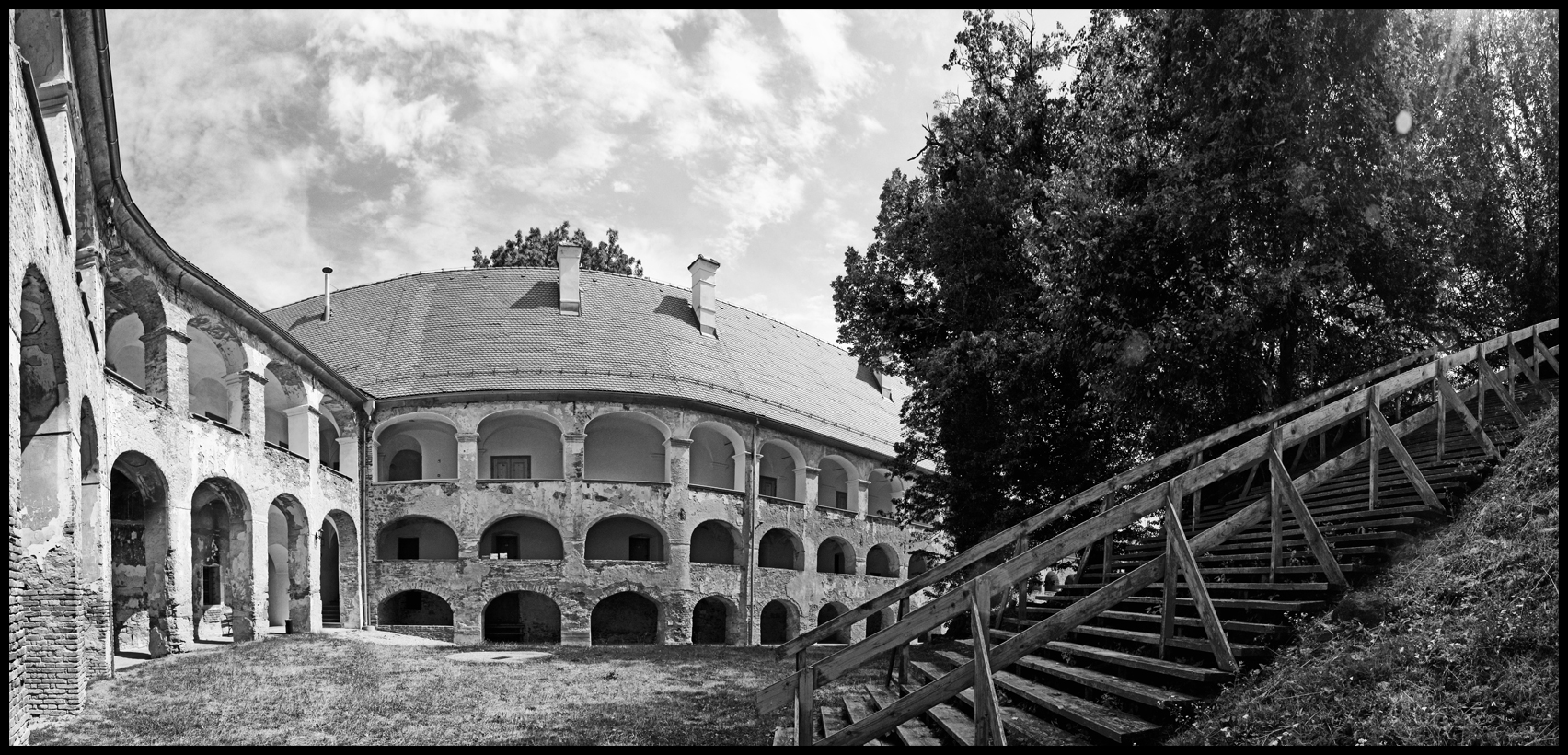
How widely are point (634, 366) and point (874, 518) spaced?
9.99 metres

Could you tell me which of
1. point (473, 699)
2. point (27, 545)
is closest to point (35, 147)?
point (27, 545)

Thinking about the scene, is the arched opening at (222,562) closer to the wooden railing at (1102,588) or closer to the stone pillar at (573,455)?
the stone pillar at (573,455)

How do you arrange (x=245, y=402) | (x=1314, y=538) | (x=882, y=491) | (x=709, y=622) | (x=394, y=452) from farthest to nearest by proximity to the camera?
(x=882, y=491)
(x=709, y=622)
(x=394, y=452)
(x=245, y=402)
(x=1314, y=538)

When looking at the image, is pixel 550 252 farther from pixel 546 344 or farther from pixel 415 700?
pixel 415 700

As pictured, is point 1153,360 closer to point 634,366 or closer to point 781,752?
point 781,752

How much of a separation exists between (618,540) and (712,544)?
2941 millimetres

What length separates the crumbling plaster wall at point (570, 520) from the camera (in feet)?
90.5

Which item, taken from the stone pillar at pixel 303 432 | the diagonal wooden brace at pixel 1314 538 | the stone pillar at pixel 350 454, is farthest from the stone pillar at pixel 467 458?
the diagonal wooden brace at pixel 1314 538

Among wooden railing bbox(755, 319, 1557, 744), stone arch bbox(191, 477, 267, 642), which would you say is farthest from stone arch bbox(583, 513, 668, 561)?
wooden railing bbox(755, 319, 1557, 744)

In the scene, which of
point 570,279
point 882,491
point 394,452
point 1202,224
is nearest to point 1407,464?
point 1202,224

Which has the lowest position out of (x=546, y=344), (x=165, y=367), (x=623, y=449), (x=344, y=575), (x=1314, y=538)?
(x=344, y=575)

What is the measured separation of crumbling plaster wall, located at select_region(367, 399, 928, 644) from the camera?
27.6m

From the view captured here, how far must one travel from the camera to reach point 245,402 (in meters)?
20.8

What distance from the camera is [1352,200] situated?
1340cm
